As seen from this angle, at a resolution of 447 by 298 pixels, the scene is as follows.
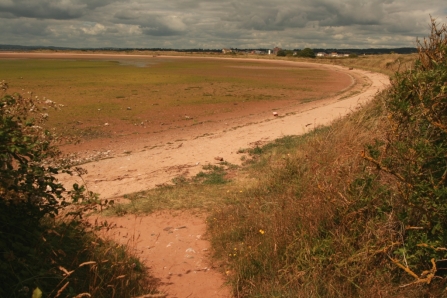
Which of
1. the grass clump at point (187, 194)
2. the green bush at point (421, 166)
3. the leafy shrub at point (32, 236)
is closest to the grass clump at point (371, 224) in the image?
the green bush at point (421, 166)

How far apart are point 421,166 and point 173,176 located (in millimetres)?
6208

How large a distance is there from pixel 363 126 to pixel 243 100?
1788 cm

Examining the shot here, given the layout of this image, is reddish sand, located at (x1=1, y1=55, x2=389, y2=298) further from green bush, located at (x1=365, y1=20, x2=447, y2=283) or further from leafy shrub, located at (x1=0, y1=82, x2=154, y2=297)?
green bush, located at (x1=365, y1=20, x2=447, y2=283)

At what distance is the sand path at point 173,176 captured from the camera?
4234mm

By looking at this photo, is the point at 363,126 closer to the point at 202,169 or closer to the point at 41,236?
the point at 202,169

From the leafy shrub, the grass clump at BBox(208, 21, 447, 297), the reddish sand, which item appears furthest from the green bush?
the leafy shrub

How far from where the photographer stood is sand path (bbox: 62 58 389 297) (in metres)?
4.23

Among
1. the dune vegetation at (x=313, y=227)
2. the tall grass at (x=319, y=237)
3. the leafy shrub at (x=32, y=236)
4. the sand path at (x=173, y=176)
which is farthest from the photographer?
the sand path at (x=173, y=176)

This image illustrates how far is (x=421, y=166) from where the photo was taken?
326 cm

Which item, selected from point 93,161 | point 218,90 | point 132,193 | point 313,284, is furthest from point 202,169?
point 218,90

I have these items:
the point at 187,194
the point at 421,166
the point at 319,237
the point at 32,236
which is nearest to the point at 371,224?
the point at 319,237

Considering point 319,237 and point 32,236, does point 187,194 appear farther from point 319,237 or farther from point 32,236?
point 32,236

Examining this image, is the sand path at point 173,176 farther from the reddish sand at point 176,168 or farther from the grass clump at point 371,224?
the grass clump at point 371,224

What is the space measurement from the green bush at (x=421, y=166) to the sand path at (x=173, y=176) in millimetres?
1888
